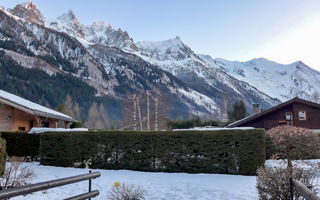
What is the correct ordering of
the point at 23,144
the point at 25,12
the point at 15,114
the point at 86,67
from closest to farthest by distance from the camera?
the point at 23,144
the point at 15,114
the point at 86,67
the point at 25,12

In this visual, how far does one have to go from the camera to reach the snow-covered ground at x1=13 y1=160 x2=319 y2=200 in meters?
7.16

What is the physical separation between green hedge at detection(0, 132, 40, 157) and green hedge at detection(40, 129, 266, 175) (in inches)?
83.3

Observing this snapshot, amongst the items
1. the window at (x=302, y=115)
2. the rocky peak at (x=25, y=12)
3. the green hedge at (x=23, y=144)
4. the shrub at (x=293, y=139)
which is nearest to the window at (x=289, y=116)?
the window at (x=302, y=115)

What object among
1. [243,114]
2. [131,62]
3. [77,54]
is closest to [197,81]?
[131,62]

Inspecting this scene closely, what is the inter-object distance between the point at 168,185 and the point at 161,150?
124 inches

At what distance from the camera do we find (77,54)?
112 meters

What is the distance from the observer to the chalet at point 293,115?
973 inches

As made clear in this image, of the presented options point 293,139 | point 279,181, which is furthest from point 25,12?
point 279,181

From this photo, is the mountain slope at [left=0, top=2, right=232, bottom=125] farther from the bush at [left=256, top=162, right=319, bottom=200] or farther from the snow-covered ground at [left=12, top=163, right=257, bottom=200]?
the bush at [left=256, top=162, right=319, bottom=200]

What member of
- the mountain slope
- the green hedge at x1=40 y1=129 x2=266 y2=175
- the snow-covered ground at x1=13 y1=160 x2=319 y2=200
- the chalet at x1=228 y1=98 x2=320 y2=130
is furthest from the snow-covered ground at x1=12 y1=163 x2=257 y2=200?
the mountain slope

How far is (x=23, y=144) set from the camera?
14.6 meters

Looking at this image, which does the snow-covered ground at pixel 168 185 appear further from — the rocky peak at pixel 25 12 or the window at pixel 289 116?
the rocky peak at pixel 25 12

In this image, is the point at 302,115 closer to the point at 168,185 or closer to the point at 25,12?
the point at 168,185

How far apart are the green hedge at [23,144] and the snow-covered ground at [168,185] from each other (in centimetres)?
289
